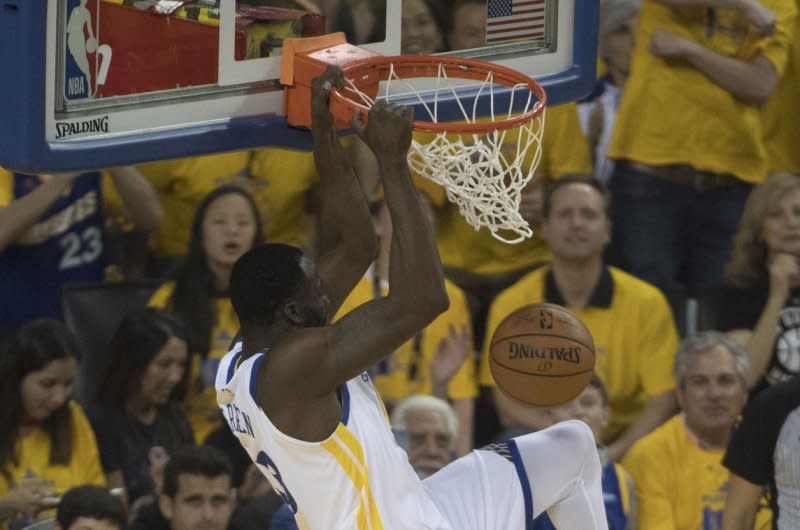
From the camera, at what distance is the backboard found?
470cm

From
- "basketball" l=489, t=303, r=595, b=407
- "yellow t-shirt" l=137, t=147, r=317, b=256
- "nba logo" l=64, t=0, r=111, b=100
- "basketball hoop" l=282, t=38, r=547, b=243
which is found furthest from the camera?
"yellow t-shirt" l=137, t=147, r=317, b=256

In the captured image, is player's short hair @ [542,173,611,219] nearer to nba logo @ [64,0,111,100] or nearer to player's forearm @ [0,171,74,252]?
player's forearm @ [0,171,74,252]

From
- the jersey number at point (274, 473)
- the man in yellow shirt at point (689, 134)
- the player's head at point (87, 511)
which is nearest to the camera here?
the jersey number at point (274, 473)

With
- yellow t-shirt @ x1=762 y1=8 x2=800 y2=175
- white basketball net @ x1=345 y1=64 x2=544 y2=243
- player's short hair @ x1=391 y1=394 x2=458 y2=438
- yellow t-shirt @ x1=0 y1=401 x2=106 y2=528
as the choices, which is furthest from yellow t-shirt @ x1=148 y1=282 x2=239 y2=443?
yellow t-shirt @ x1=762 y1=8 x2=800 y2=175

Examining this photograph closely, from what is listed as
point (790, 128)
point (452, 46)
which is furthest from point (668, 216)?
point (452, 46)

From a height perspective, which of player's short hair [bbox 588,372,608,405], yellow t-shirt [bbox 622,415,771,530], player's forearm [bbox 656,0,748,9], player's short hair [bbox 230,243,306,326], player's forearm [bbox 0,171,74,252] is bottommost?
yellow t-shirt [bbox 622,415,771,530]

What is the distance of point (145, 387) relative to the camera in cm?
659

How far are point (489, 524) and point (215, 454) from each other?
5.29 feet

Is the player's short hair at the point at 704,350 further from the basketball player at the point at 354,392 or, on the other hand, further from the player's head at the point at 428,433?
the basketball player at the point at 354,392

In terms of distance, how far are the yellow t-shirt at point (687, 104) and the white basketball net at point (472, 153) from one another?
1.87m

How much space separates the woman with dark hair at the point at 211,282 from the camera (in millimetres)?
6746

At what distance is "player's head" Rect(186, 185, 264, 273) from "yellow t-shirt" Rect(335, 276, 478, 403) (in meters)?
0.50

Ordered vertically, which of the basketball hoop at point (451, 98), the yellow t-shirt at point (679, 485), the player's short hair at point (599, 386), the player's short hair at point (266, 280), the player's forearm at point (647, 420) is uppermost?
the basketball hoop at point (451, 98)

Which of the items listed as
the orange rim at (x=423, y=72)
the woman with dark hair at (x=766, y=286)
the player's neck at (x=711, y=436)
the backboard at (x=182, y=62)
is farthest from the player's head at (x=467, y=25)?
the player's neck at (x=711, y=436)
